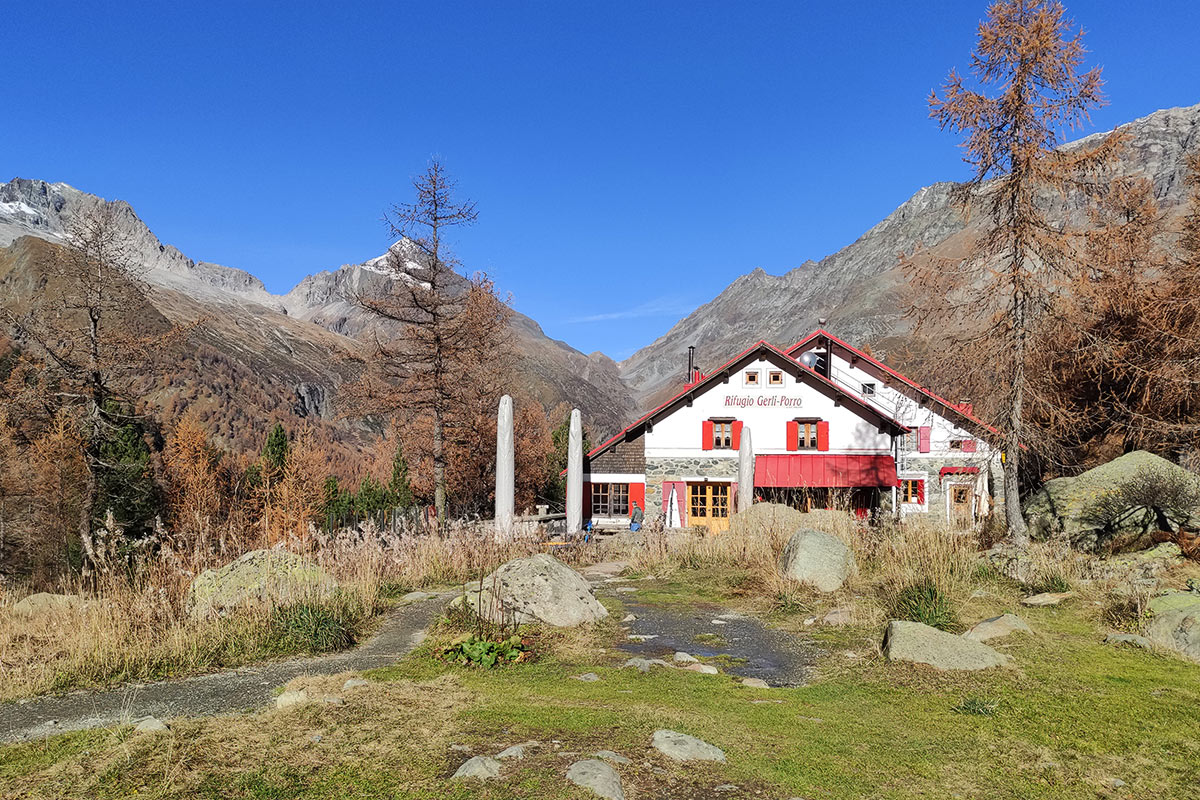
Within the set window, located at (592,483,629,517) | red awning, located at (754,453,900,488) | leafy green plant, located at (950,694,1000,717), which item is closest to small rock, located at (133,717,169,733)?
leafy green plant, located at (950,694,1000,717)

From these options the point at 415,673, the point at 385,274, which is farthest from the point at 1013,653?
the point at 385,274

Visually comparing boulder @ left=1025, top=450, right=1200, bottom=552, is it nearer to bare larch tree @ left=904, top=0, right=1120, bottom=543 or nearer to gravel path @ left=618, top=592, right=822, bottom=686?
bare larch tree @ left=904, top=0, right=1120, bottom=543

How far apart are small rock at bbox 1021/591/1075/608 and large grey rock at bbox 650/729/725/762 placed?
624 centimetres

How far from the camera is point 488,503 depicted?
34844 mm

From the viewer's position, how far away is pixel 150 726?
459cm

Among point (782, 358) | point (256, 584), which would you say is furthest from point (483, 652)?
point (782, 358)

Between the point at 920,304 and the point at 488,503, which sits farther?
the point at 488,503

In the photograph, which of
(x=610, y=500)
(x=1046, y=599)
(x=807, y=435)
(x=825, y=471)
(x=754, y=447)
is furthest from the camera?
(x=610, y=500)

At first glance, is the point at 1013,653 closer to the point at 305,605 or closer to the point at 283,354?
the point at 305,605

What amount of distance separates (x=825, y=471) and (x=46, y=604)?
25.0 meters

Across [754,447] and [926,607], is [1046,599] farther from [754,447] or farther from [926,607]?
[754,447]

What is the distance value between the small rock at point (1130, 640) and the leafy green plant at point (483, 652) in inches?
215

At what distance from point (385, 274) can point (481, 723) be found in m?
18.6

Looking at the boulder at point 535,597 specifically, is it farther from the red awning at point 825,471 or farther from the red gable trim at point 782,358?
the red awning at point 825,471
